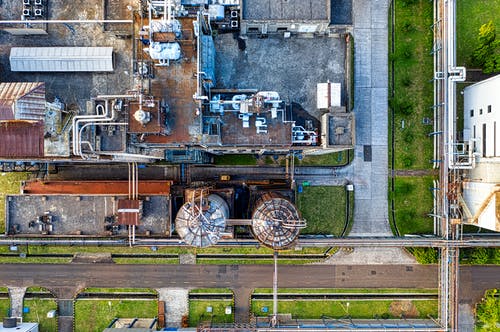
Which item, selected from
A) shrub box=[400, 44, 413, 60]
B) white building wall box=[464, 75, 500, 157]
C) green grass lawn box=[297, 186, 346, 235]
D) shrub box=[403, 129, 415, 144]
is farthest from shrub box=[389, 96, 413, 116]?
green grass lawn box=[297, 186, 346, 235]

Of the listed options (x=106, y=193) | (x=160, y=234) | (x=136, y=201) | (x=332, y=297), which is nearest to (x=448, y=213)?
(x=332, y=297)

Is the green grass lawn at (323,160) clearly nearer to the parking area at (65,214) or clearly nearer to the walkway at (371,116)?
the walkway at (371,116)

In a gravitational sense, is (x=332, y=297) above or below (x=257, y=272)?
below

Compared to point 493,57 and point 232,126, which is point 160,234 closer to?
point 232,126

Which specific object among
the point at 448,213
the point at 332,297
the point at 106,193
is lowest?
the point at 332,297

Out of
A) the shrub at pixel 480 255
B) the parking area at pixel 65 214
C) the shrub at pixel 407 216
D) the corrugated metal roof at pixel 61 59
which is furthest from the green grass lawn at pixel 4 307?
the shrub at pixel 480 255

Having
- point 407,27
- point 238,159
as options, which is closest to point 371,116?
point 407,27
